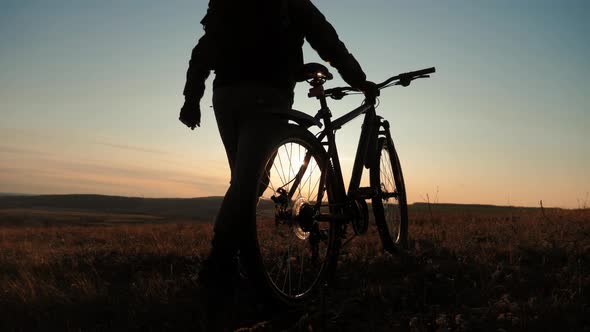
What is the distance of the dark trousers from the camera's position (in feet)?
8.82

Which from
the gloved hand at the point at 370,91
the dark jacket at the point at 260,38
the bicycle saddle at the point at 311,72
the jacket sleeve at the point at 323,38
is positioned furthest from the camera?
the gloved hand at the point at 370,91

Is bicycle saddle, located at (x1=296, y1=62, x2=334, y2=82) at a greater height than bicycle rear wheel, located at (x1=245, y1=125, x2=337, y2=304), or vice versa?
bicycle saddle, located at (x1=296, y1=62, x2=334, y2=82)

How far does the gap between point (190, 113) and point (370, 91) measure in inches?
74.9

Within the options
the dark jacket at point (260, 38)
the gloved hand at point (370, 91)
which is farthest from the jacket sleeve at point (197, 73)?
the gloved hand at point (370, 91)

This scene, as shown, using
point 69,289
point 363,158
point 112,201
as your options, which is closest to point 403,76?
point 363,158

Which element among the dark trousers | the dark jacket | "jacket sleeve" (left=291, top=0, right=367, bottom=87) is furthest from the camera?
"jacket sleeve" (left=291, top=0, right=367, bottom=87)

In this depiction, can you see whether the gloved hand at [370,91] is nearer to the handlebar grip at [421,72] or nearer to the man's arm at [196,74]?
the handlebar grip at [421,72]

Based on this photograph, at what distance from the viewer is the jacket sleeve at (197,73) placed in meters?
3.53

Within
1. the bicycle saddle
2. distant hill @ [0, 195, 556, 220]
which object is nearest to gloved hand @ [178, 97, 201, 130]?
the bicycle saddle

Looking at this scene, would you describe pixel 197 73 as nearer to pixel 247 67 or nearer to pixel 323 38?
pixel 247 67

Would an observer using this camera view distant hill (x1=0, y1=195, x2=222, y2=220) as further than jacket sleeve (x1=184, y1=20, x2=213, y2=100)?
Yes

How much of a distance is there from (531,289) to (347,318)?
1517 mm

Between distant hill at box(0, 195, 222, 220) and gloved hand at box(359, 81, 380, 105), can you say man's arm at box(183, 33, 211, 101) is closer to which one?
gloved hand at box(359, 81, 380, 105)

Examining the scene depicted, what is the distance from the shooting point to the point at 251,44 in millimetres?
3039
